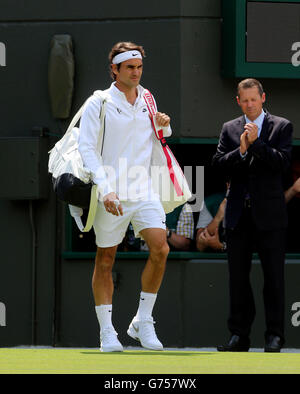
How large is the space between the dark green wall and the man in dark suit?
2074 mm

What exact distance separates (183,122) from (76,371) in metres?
5.05

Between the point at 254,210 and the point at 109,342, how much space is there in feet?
5.36

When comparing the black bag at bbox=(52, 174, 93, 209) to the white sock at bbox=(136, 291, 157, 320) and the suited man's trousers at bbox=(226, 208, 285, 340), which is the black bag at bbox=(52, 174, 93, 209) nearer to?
the white sock at bbox=(136, 291, 157, 320)

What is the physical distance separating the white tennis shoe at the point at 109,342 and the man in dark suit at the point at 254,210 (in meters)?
1.20

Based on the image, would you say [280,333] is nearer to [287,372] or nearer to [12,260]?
[287,372]

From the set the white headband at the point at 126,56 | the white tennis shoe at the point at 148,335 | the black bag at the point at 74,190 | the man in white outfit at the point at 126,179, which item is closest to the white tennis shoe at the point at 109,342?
the man in white outfit at the point at 126,179

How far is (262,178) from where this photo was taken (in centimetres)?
859

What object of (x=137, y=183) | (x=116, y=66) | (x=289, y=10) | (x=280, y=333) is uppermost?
(x=289, y=10)

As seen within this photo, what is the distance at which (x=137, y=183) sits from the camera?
308 inches

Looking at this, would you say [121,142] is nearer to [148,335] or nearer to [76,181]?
→ [76,181]

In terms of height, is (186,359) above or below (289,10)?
below

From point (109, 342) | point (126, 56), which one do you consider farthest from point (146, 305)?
point (126, 56)

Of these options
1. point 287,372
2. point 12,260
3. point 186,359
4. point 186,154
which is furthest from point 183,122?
point 287,372

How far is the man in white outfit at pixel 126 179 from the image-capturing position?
7777 mm
